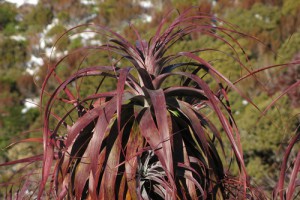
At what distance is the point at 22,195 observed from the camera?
2555mm

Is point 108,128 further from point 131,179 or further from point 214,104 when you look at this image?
point 214,104

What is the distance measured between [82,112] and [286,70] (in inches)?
261

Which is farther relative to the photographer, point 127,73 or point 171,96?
point 171,96

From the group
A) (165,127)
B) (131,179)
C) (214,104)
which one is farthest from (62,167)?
(214,104)

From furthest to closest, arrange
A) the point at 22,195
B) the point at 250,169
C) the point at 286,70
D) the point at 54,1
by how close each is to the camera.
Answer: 1. the point at 54,1
2. the point at 286,70
3. the point at 250,169
4. the point at 22,195

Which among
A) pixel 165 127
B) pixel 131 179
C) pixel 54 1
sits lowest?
pixel 131 179

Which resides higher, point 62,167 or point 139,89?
point 139,89

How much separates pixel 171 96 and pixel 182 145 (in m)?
0.25

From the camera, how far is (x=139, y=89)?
230cm

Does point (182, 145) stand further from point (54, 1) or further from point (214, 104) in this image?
point (54, 1)

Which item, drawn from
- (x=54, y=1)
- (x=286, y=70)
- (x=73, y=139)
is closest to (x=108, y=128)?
(x=73, y=139)

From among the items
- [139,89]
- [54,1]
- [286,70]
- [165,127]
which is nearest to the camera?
[165,127]

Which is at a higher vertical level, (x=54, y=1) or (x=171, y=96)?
(x=54, y=1)

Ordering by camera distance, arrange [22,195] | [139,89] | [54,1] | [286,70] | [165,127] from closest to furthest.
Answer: [165,127] < [139,89] < [22,195] < [286,70] < [54,1]
